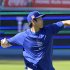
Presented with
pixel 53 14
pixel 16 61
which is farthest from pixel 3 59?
pixel 53 14

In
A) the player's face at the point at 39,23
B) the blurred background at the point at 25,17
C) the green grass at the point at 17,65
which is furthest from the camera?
the blurred background at the point at 25,17

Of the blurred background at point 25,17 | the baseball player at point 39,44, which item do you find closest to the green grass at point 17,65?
the blurred background at point 25,17

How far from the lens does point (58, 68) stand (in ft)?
29.2

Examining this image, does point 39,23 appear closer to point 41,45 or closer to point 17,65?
point 41,45

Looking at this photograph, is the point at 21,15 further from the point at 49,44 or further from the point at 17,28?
the point at 49,44

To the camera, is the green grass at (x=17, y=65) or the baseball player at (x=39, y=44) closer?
the baseball player at (x=39, y=44)

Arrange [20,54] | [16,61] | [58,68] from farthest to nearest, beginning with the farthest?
[20,54], [16,61], [58,68]

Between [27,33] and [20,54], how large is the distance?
551 cm

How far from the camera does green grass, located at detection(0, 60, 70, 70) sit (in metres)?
8.95

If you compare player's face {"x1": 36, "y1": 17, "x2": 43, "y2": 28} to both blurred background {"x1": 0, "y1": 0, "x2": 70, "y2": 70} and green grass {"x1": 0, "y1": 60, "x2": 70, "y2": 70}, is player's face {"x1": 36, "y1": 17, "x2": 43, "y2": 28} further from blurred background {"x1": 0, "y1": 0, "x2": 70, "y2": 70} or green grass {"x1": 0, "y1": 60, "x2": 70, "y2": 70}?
blurred background {"x1": 0, "y1": 0, "x2": 70, "y2": 70}

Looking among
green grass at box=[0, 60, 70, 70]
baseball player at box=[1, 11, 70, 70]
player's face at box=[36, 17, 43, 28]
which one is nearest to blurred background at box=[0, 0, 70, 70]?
green grass at box=[0, 60, 70, 70]

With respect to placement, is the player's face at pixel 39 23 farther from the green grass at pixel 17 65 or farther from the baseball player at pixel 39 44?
the green grass at pixel 17 65

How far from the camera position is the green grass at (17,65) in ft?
29.3

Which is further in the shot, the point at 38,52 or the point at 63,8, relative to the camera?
the point at 63,8
